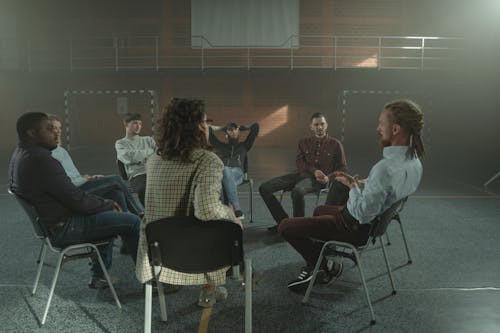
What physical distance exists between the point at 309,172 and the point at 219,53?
9.41 metres

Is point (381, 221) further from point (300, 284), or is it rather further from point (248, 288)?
point (248, 288)

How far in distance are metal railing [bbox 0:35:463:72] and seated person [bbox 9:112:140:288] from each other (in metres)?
10.7

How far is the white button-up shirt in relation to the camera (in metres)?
2.86

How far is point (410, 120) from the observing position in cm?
290

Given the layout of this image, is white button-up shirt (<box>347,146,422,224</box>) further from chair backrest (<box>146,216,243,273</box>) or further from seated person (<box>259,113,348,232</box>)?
seated person (<box>259,113,348,232</box>)

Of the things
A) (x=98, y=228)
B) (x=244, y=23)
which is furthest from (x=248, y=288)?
(x=244, y=23)

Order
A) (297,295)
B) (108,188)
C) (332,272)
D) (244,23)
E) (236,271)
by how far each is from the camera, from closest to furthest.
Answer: (236,271)
(297,295)
(332,272)
(108,188)
(244,23)

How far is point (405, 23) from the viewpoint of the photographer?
13719 millimetres

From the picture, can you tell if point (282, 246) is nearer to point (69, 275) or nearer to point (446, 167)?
point (69, 275)

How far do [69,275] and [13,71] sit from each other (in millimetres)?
10780

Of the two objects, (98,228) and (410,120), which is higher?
(410,120)

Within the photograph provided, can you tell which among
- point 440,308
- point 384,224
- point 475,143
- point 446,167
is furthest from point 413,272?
point 475,143

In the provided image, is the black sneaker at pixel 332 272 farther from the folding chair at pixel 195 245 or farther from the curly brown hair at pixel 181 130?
the curly brown hair at pixel 181 130

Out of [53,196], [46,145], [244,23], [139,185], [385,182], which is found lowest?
[139,185]
